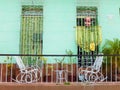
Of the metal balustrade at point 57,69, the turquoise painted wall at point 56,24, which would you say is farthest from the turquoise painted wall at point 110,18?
the metal balustrade at point 57,69

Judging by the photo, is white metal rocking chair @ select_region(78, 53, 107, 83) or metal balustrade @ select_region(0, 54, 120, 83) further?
metal balustrade @ select_region(0, 54, 120, 83)

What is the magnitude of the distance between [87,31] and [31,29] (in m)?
1.99

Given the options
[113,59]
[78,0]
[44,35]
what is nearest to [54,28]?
[44,35]

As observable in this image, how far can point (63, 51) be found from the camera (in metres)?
13.7

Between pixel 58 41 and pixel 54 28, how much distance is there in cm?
49

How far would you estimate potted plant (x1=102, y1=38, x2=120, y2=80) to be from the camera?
Result: 12.3 m

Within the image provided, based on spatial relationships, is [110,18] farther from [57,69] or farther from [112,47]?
[57,69]

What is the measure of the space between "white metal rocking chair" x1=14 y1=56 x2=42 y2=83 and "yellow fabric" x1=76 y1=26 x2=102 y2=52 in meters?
2.35

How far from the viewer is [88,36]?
13.9 m

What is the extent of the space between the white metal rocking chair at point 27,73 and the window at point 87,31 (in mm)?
2337

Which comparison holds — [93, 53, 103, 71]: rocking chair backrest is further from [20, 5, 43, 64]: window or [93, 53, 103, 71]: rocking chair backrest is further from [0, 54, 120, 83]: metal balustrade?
[20, 5, 43, 64]: window

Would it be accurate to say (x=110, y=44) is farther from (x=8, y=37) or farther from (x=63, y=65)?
(x=8, y=37)

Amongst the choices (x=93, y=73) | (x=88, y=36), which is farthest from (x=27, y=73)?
(x=88, y=36)

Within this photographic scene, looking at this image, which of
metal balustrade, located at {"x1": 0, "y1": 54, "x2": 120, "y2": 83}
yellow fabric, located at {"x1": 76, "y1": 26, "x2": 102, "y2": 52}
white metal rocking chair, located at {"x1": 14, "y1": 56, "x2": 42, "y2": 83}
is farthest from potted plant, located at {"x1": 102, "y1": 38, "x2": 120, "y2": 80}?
white metal rocking chair, located at {"x1": 14, "y1": 56, "x2": 42, "y2": 83}
